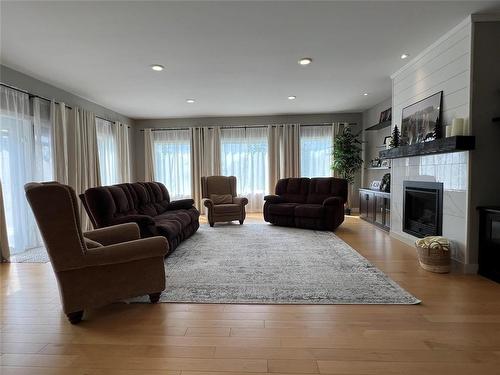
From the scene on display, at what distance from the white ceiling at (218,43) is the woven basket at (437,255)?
2.24m

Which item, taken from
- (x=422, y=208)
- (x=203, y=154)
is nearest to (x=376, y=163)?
(x=422, y=208)

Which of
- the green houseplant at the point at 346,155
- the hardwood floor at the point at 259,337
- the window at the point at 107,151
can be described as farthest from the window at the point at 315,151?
the hardwood floor at the point at 259,337

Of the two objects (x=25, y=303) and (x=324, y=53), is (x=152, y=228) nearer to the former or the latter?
(x=25, y=303)

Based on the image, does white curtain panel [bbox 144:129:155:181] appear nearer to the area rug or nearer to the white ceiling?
the white ceiling

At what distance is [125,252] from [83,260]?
28 cm

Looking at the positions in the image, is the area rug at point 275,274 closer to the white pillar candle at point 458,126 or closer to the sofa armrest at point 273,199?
the sofa armrest at point 273,199

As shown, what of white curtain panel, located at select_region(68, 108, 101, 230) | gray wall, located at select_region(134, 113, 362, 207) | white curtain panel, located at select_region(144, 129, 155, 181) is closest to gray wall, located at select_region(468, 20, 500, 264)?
gray wall, located at select_region(134, 113, 362, 207)

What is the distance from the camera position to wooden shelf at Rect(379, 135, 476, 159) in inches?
106

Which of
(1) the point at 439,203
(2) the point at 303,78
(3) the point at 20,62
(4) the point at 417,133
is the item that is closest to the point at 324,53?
(2) the point at 303,78

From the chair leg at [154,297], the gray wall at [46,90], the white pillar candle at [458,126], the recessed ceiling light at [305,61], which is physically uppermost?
the recessed ceiling light at [305,61]

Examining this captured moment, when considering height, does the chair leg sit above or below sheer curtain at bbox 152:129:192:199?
below

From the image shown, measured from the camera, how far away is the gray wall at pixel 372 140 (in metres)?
5.92

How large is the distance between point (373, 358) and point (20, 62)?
4875mm

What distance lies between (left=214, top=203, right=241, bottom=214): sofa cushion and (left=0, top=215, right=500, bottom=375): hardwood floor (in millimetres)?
3286
